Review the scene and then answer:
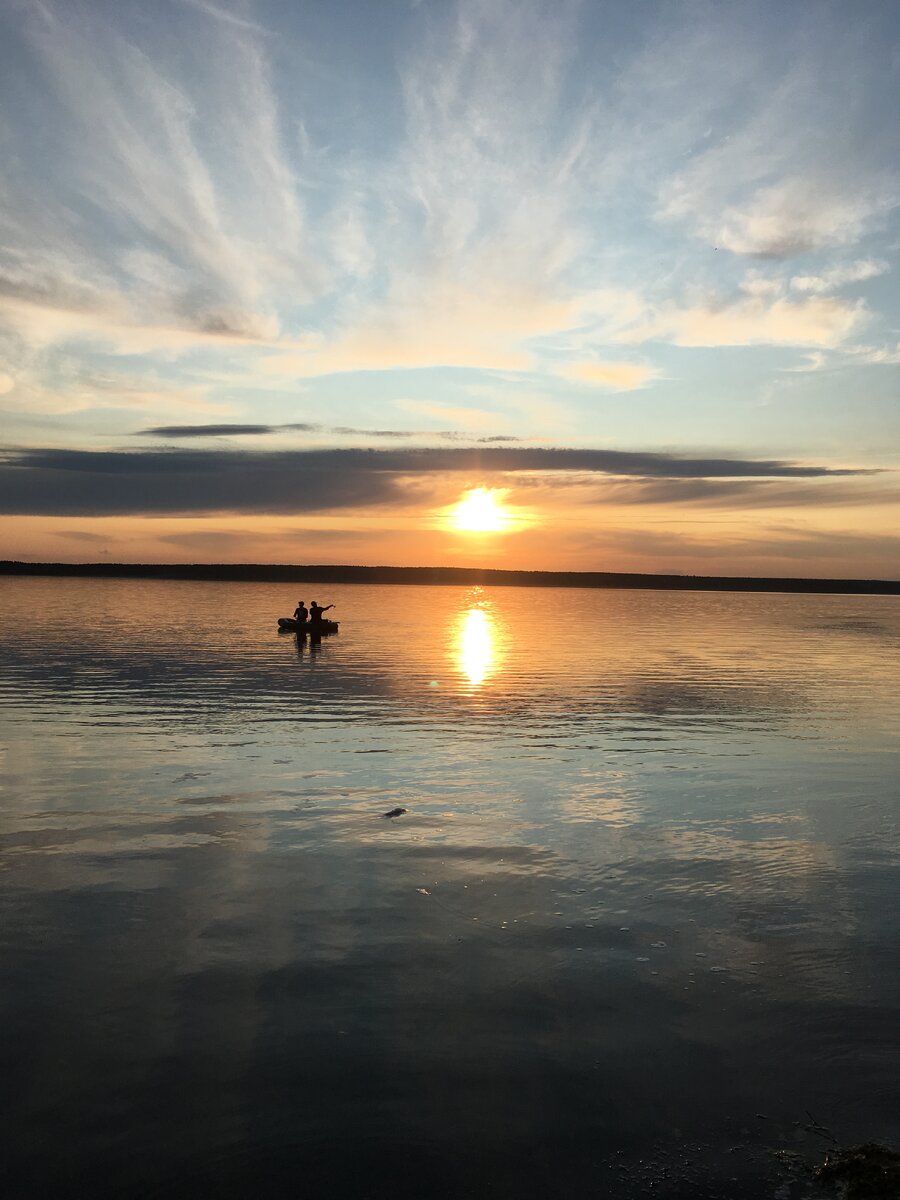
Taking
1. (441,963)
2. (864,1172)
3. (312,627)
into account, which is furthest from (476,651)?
(864,1172)

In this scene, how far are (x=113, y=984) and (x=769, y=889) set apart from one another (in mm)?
9299

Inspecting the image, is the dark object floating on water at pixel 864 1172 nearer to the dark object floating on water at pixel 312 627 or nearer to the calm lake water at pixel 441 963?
the calm lake water at pixel 441 963

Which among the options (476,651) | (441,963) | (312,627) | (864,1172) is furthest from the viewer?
(312,627)

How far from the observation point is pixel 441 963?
440 inches

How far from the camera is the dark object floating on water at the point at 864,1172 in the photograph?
6852mm

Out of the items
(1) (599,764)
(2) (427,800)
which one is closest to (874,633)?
(1) (599,764)

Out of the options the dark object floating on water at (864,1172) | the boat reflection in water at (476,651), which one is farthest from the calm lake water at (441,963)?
the boat reflection in water at (476,651)

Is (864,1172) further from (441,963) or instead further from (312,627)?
(312,627)

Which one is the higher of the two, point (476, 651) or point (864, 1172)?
point (864, 1172)

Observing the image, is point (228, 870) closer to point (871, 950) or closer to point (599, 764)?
point (871, 950)

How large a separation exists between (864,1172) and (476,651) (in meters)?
57.4

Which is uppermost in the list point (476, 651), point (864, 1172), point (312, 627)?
point (864, 1172)

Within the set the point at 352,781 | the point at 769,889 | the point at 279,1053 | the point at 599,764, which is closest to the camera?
the point at 279,1053

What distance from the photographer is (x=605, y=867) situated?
15102mm
